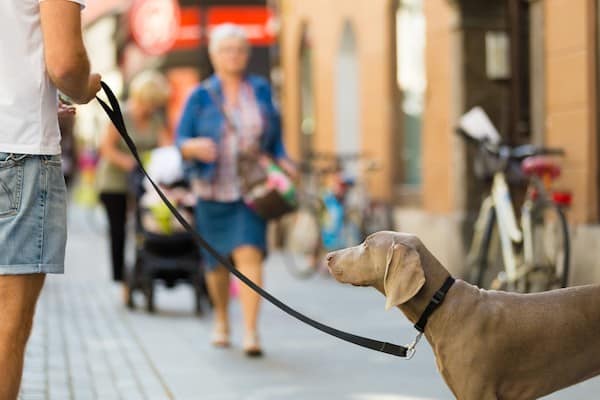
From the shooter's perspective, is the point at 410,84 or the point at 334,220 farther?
the point at 410,84

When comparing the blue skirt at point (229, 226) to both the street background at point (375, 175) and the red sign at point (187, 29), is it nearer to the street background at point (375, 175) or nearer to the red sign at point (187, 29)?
the street background at point (375, 175)

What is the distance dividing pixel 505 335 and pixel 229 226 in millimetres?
4086

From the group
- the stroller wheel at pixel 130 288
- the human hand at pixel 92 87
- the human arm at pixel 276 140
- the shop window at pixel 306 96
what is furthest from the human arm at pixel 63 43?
the shop window at pixel 306 96

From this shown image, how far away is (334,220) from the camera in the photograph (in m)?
13.9

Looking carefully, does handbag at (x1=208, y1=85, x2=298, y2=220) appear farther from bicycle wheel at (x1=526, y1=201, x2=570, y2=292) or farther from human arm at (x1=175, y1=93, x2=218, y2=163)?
bicycle wheel at (x1=526, y1=201, x2=570, y2=292)

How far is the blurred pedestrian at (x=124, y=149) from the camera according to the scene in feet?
36.6

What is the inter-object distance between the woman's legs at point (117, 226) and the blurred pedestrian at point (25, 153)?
713 centimetres

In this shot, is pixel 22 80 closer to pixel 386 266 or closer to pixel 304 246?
pixel 386 266

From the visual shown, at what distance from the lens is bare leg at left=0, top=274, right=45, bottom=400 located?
13.2ft

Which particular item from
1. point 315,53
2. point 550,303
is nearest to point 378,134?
point 315,53

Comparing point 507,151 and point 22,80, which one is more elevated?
point 22,80

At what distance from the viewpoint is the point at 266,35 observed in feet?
84.3

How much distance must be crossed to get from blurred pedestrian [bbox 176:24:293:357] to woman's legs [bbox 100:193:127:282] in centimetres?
299

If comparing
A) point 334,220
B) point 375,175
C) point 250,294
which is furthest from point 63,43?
point 375,175
